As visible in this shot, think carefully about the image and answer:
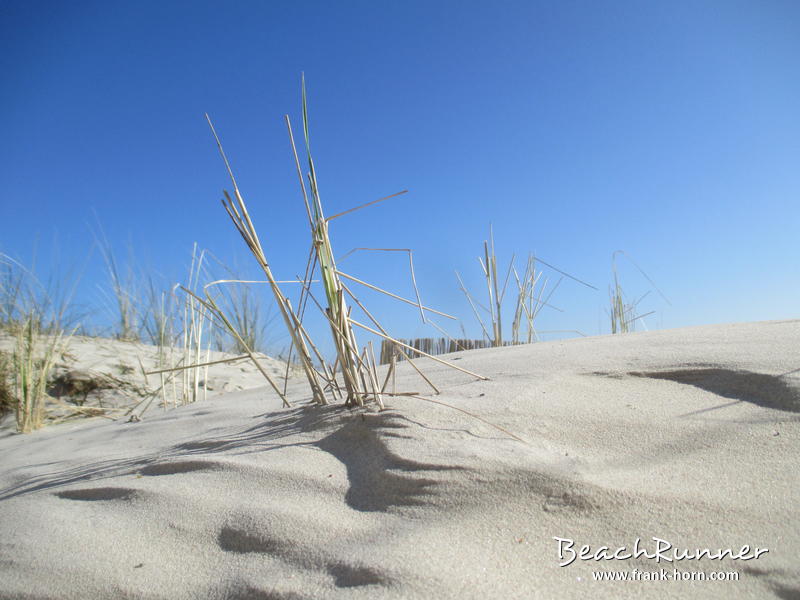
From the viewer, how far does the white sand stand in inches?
28.6

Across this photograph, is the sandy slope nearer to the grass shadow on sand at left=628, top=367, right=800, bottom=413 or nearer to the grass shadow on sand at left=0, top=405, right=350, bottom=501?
the grass shadow on sand at left=0, top=405, right=350, bottom=501

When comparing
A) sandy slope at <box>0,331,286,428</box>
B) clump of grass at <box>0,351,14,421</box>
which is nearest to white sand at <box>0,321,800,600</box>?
sandy slope at <box>0,331,286,428</box>

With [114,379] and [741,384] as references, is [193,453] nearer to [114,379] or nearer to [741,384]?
[741,384]

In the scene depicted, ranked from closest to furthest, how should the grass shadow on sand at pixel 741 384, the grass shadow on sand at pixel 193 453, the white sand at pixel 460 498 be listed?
the white sand at pixel 460 498
the grass shadow on sand at pixel 741 384
the grass shadow on sand at pixel 193 453

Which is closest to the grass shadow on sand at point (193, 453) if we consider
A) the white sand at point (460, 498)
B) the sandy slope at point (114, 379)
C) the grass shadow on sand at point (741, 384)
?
the white sand at point (460, 498)

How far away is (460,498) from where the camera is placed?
0.88 meters

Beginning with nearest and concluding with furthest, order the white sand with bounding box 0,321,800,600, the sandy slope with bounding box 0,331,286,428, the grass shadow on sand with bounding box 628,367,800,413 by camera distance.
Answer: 1. the white sand with bounding box 0,321,800,600
2. the grass shadow on sand with bounding box 628,367,800,413
3. the sandy slope with bounding box 0,331,286,428

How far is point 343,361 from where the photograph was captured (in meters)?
1.29

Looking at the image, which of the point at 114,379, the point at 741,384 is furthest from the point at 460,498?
the point at 114,379

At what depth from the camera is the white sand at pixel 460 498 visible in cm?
73

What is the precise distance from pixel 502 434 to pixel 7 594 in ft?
2.96

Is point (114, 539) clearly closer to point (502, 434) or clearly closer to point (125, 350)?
point (502, 434)

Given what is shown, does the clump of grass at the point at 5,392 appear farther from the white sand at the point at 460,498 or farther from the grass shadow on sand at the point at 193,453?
the white sand at the point at 460,498

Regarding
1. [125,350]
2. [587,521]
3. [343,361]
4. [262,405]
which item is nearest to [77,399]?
[125,350]
